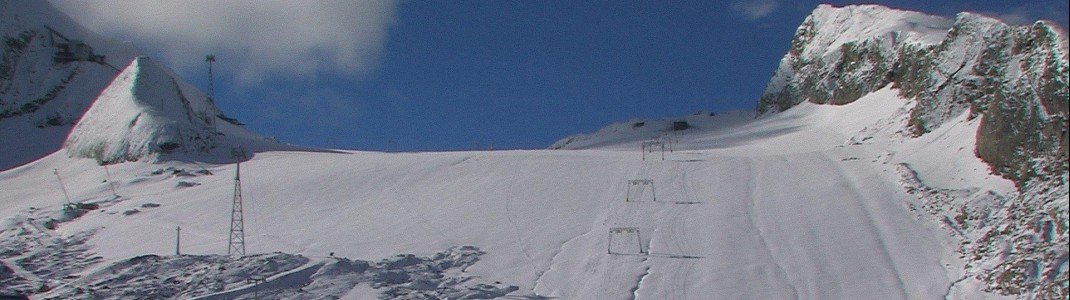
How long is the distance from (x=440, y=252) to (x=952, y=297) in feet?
50.1

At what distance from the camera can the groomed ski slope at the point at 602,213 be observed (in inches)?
1117

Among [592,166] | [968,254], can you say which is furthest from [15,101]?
[968,254]

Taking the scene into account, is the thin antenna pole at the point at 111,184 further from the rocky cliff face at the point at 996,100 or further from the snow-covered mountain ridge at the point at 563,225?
the rocky cliff face at the point at 996,100

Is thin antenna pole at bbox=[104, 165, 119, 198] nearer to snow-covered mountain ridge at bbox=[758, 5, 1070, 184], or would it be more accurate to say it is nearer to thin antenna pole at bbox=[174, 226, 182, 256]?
thin antenna pole at bbox=[174, 226, 182, 256]

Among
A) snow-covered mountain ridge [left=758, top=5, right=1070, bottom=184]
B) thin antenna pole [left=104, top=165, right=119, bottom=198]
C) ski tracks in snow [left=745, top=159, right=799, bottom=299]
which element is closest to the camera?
ski tracks in snow [left=745, top=159, right=799, bottom=299]

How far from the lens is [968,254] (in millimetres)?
28703

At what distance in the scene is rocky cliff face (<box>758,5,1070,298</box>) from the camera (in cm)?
2603

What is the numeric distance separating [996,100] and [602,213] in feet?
46.2

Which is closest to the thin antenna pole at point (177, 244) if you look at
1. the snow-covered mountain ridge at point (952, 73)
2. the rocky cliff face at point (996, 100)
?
the rocky cliff face at point (996, 100)

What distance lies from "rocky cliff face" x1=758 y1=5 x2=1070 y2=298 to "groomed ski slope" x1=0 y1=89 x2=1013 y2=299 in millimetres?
1200

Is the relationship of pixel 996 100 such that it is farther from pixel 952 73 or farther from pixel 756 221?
pixel 952 73

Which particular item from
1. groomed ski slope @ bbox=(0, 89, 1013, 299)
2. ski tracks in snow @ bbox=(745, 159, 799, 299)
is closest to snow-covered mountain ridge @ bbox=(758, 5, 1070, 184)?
groomed ski slope @ bbox=(0, 89, 1013, 299)

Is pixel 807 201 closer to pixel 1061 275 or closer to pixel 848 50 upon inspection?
pixel 1061 275

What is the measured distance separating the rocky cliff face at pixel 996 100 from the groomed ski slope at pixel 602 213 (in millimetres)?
1200
